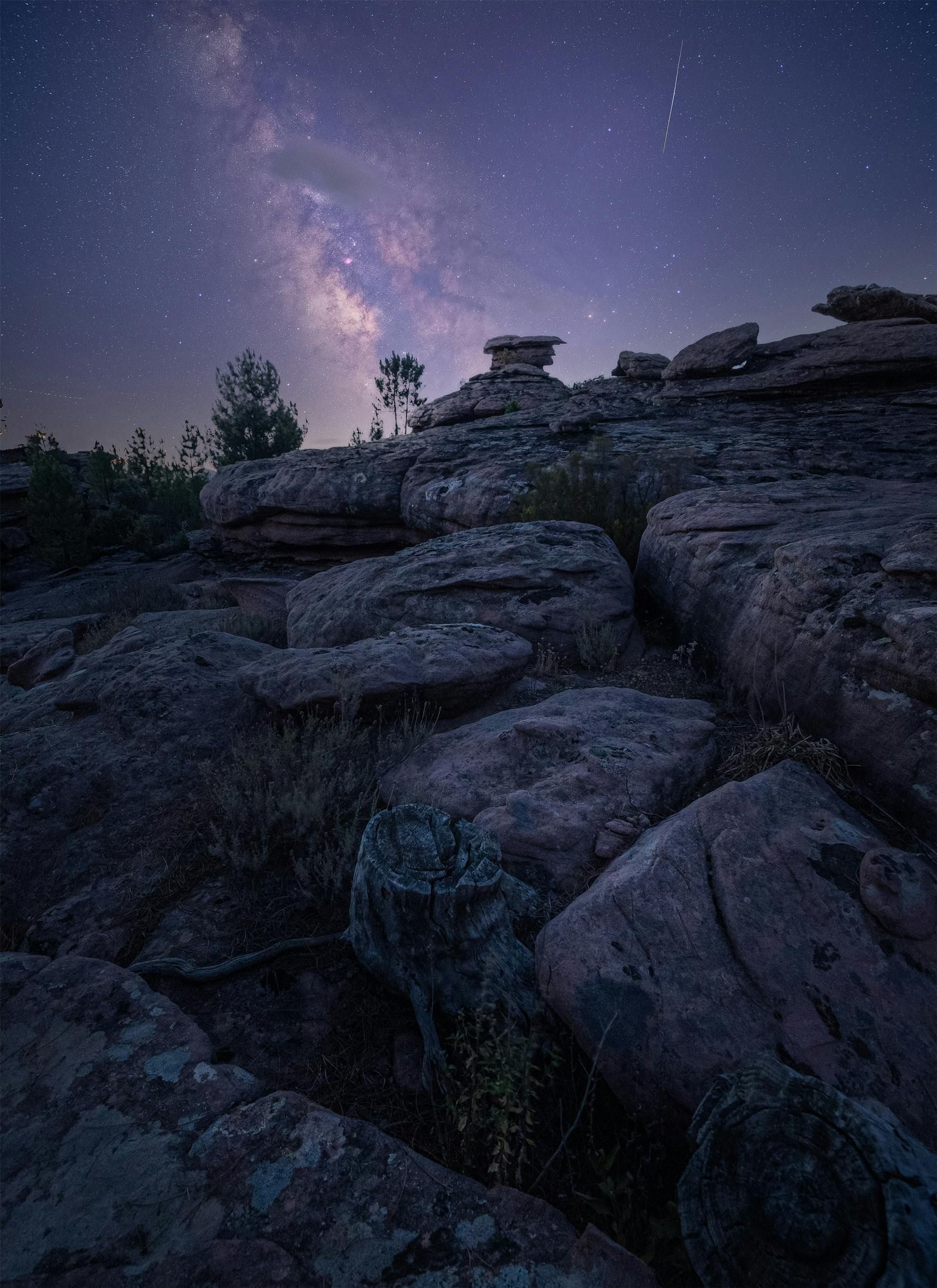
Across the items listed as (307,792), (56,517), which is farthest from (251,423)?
(307,792)

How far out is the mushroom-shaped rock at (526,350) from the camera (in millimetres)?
22875

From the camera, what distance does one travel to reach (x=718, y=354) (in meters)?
13.4

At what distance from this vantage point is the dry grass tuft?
9.50 ft

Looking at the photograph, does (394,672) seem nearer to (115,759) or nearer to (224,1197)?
(115,759)

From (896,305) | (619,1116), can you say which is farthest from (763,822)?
(896,305)

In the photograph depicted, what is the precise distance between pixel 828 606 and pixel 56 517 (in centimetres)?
2194

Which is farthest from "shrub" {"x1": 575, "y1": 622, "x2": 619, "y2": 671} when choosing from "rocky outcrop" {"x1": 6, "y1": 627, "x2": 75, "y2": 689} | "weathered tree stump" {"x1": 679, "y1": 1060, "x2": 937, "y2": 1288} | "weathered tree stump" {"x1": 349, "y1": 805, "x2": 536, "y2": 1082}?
"rocky outcrop" {"x1": 6, "y1": 627, "x2": 75, "y2": 689}

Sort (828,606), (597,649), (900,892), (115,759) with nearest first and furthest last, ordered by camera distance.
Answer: (900,892) → (828,606) → (115,759) → (597,649)

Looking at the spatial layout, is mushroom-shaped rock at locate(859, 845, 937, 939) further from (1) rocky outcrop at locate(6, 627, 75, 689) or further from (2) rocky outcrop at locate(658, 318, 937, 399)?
(2) rocky outcrop at locate(658, 318, 937, 399)

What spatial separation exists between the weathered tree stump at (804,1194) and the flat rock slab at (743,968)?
1.37 ft

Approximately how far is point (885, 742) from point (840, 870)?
94cm

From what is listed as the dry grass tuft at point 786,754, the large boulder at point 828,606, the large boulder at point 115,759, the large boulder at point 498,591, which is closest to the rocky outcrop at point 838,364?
the large boulder at point 828,606

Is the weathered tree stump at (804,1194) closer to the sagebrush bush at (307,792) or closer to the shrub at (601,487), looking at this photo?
A: the sagebrush bush at (307,792)

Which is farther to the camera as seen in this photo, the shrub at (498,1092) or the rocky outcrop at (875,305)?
the rocky outcrop at (875,305)
